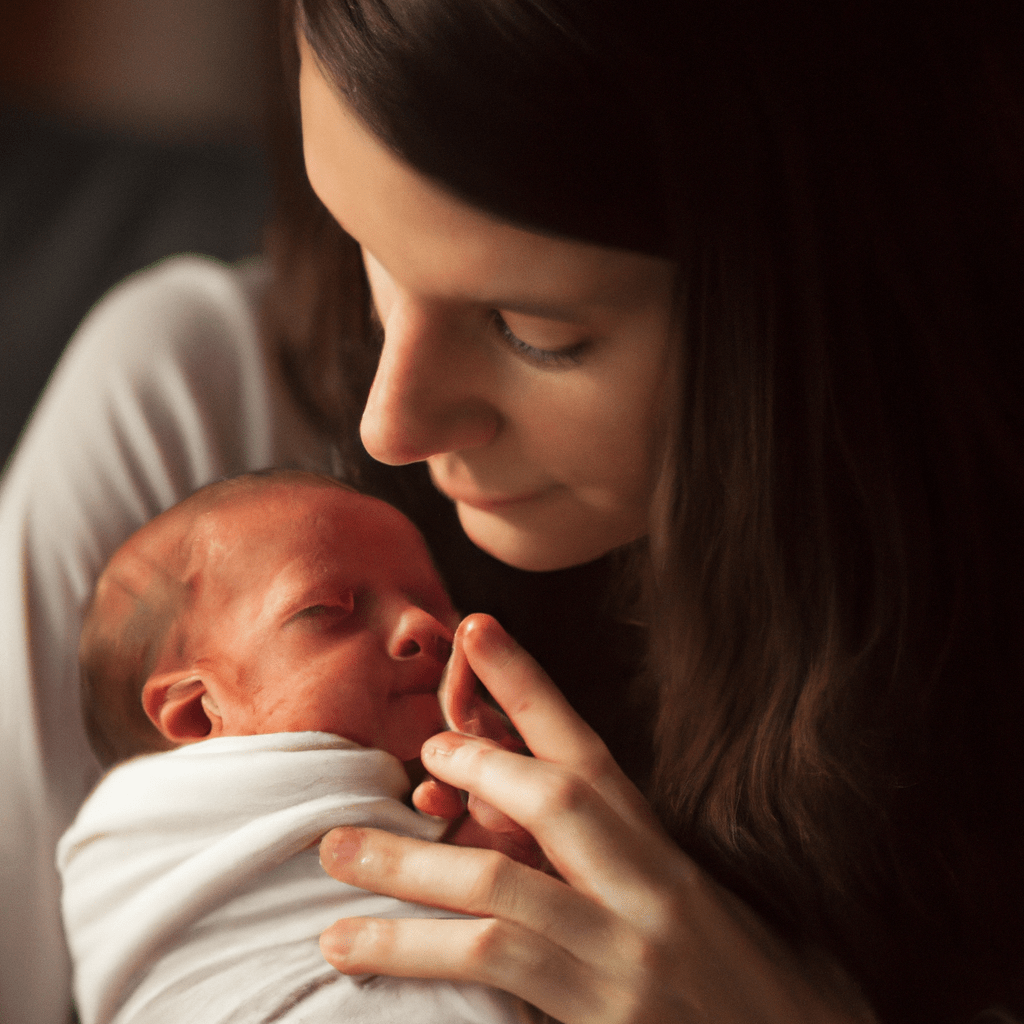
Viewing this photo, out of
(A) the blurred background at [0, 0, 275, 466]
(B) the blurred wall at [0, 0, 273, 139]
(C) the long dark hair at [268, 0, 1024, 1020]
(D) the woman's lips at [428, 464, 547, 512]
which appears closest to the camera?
(C) the long dark hair at [268, 0, 1024, 1020]

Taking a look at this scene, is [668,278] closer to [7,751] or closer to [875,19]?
[875,19]

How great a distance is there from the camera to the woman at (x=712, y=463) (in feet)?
1.26

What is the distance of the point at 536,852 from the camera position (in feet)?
1.53

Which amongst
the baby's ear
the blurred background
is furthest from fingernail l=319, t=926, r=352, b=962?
the blurred background

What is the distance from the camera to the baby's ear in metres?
0.46

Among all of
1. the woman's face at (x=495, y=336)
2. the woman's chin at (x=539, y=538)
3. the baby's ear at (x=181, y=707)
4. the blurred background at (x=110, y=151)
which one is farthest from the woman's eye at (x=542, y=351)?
the blurred background at (x=110, y=151)

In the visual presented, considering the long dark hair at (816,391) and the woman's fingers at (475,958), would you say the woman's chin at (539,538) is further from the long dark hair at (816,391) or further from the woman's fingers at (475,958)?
the woman's fingers at (475,958)

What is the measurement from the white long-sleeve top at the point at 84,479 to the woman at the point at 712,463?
0.01m

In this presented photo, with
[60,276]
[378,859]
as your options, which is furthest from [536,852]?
[60,276]

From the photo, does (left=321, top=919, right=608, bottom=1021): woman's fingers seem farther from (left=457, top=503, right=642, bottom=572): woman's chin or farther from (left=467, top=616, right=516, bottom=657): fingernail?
(left=457, top=503, right=642, bottom=572): woman's chin

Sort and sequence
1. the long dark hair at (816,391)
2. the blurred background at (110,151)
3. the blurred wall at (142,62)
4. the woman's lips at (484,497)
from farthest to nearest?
the blurred wall at (142,62), the blurred background at (110,151), the woman's lips at (484,497), the long dark hair at (816,391)

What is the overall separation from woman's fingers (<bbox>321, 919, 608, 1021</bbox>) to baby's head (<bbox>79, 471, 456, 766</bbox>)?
88mm

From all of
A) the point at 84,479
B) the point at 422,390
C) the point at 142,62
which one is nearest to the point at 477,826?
the point at 422,390

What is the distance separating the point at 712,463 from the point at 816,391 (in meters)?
0.06
